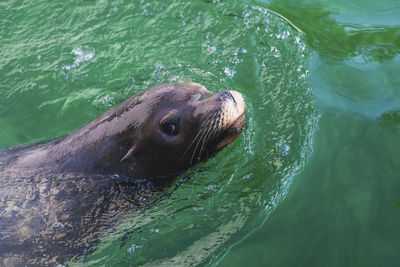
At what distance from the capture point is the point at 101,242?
4.72 m

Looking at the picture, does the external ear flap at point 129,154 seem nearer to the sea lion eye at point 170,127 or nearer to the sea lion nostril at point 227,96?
the sea lion eye at point 170,127

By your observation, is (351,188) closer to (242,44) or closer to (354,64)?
(354,64)

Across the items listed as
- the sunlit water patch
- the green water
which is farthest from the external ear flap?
the green water

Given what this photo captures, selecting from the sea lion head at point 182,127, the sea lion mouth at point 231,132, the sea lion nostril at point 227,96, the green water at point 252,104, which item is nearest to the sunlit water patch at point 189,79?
the green water at point 252,104

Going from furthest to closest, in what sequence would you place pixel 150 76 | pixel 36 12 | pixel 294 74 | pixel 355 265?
pixel 36 12
pixel 150 76
pixel 294 74
pixel 355 265

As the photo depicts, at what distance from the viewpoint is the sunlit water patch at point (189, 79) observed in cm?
479

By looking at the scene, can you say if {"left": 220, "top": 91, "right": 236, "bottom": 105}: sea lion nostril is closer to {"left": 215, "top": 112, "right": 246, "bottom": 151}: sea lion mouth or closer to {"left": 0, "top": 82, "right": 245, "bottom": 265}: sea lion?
{"left": 0, "top": 82, "right": 245, "bottom": 265}: sea lion

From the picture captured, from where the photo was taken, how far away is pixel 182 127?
451cm

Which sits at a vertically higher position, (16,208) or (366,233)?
(16,208)

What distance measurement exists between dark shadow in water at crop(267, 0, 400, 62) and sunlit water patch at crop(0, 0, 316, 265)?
26 centimetres

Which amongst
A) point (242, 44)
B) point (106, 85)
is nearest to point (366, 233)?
point (242, 44)

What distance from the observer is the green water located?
4660 mm

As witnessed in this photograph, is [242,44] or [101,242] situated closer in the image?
[101,242]

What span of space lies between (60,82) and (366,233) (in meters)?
4.58
